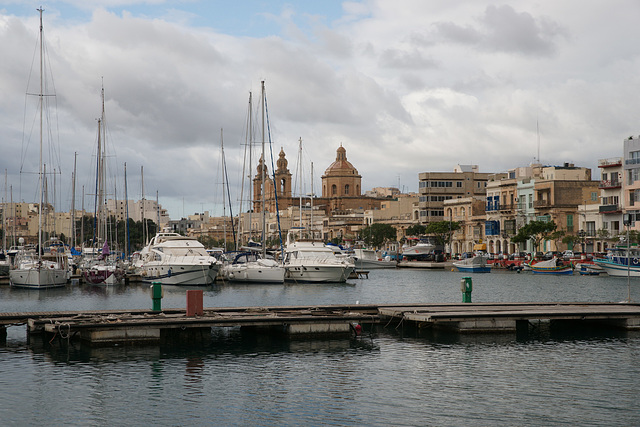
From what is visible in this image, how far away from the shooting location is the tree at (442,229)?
446 feet

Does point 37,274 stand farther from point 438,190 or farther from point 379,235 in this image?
point 379,235

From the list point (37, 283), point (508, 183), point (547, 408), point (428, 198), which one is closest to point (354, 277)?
point (37, 283)

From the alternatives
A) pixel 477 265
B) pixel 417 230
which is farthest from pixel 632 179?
pixel 417 230

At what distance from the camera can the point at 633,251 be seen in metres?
84.1

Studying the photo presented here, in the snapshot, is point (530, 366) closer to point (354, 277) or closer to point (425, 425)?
point (425, 425)

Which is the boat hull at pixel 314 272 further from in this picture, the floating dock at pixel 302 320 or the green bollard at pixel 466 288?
the floating dock at pixel 302 320

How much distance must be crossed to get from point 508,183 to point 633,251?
42.5 meters

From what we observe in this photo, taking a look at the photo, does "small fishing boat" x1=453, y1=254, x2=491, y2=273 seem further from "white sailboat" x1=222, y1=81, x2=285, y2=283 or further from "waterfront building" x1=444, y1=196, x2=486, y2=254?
"white sailboat" x1=222, y1=81, x2=285, y2=283

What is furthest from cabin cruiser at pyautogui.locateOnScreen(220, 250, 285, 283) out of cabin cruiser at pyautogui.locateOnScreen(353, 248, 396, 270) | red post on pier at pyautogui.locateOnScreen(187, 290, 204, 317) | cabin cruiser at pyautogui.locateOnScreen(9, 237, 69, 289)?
cabin cruiser at pyautogui.locateOnScreen(353, 248, 396, 270)

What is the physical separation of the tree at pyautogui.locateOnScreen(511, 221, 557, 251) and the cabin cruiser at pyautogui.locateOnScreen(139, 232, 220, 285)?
170 feet

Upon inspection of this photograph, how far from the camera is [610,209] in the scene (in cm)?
9762

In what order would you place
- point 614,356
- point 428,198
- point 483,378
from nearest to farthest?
point 483,378, point 614,356, point 428,198

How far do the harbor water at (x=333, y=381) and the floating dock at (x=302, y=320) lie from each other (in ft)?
2.06

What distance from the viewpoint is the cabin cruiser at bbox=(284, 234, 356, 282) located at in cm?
7081
